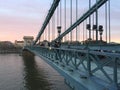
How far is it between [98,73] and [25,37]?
14260cm

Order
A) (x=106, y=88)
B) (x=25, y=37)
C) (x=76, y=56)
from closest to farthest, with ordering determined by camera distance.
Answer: (x=106, y=88)
(x=76, y=56)
(x=25, y=37)

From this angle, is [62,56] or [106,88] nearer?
[106,88]

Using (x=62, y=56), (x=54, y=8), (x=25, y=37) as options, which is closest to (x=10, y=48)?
(x=25, y=37)

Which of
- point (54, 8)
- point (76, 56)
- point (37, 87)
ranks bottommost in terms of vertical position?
point (37, 87)

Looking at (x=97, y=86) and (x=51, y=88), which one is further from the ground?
(x=97, y=86)

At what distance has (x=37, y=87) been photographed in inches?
1161

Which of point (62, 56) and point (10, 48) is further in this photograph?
point (10, 48)

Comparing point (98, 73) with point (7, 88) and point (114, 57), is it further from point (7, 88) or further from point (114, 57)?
point (7, 88)

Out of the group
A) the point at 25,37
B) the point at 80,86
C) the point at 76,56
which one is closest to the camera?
the point at 80,86

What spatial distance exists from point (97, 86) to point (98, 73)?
6.43 ft

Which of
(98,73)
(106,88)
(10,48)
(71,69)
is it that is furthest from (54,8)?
(10,48)

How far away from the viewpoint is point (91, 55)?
9.22m

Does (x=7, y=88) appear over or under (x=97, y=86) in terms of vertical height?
under

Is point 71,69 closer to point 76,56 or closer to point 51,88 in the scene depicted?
point 76,56
